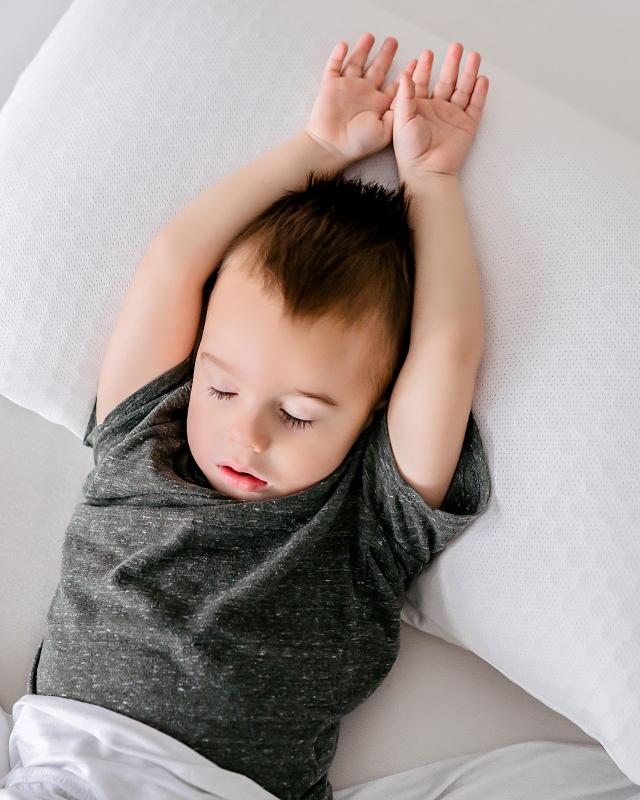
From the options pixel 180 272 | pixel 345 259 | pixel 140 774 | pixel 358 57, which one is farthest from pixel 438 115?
pixel 140 774

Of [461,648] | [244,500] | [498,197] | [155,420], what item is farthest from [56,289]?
[461,648]

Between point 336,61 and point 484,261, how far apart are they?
36cm

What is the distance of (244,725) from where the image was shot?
1.03 meters

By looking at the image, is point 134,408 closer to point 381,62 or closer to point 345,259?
point 345,259

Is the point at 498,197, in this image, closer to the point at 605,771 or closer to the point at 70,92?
the point at 70,92

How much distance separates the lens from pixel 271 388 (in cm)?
104

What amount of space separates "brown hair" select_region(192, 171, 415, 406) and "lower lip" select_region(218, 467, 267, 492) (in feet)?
0.61

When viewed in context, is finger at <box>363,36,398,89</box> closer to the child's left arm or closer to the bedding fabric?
the child's left arm

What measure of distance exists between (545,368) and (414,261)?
0.21 meters

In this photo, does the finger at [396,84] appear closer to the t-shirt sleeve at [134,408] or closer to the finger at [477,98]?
the finger at [477,98]

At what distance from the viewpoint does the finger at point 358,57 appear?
1234 mm

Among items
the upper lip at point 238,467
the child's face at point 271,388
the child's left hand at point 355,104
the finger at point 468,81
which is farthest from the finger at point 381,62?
the upper lip at point 238,467

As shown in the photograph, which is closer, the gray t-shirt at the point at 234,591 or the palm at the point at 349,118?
the gray t-shirt at the point at 234,591

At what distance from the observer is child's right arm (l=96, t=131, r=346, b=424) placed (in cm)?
113
